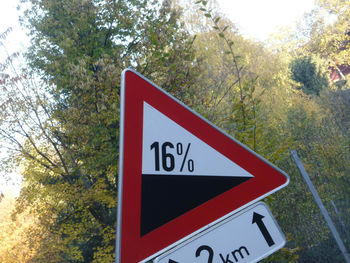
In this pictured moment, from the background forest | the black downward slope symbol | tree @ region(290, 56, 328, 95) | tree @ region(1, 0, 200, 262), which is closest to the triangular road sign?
the black downward slope symbol

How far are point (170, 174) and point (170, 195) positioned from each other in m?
0.08

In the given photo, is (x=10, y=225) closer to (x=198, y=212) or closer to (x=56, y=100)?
(x=56, y=100)

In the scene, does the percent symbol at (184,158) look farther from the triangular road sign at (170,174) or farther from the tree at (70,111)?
Answer: the tree at (70,111)

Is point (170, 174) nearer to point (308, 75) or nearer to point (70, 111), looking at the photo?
point (70, 111)

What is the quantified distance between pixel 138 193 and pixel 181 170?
0.64 ft

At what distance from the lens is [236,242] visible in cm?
139

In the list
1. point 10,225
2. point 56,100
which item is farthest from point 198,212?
point 10,225

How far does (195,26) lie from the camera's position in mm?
33094

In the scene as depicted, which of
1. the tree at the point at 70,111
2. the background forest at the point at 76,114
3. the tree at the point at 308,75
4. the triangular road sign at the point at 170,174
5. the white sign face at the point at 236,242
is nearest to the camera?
the triangular road sign at the point at 170,174

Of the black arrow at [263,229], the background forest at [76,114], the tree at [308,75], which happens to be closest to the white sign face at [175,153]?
the black arrow at [263,229]

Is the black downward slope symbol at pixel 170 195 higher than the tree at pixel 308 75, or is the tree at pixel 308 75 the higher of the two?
the tree at pixel 308 75

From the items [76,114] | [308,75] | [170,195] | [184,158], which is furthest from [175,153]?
[308,75]

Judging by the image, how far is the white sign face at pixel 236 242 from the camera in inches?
53.4

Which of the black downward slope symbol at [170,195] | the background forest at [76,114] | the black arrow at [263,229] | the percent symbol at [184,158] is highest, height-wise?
the background forest at [76,114]
